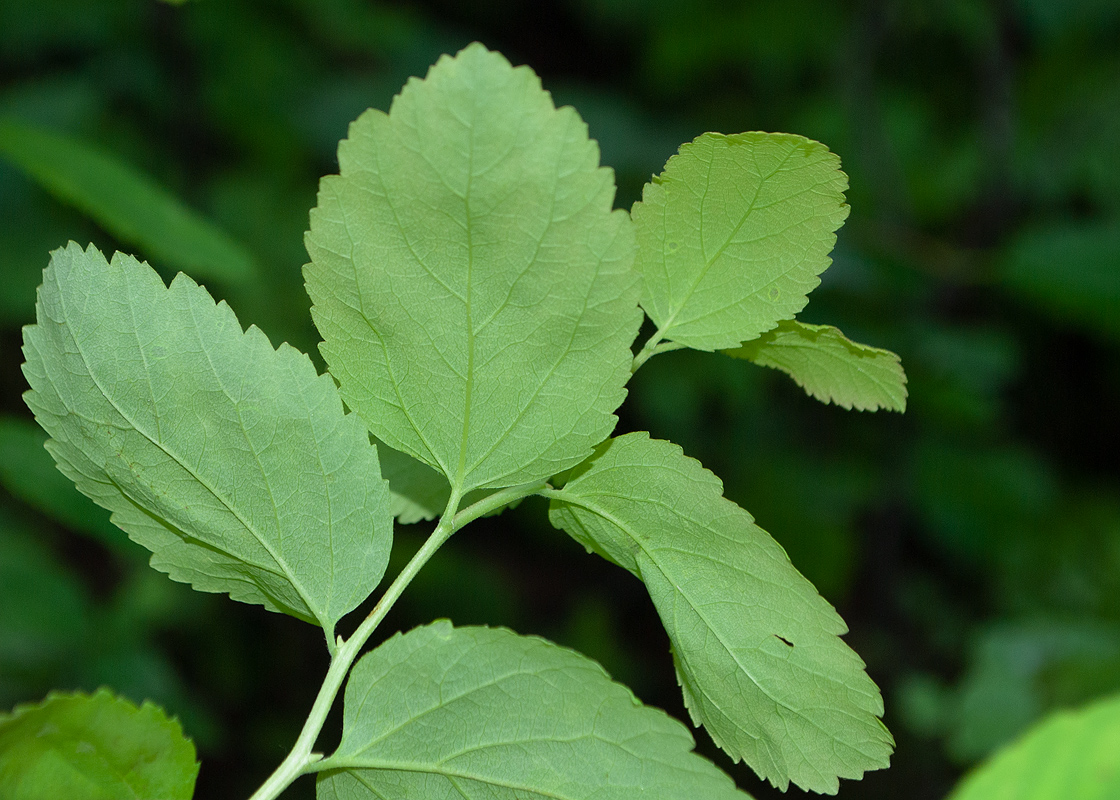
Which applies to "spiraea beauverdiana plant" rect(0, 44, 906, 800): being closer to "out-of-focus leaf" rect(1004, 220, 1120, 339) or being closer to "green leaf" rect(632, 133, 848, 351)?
"green leaf" rect(632, 133, 848, 351)

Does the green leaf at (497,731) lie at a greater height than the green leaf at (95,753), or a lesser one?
greater

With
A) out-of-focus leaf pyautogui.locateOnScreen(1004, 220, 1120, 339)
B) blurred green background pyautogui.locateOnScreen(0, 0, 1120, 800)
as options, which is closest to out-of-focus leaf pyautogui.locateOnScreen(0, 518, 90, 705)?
blurred green background pyautogui.locateOnScreen(0, 0, 1120, 800)

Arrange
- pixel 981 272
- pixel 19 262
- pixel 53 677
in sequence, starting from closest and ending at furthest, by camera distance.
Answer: pixel 53 677 → pixel 981 272 → pixel 19 262

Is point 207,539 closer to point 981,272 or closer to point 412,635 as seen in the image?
point 412,635

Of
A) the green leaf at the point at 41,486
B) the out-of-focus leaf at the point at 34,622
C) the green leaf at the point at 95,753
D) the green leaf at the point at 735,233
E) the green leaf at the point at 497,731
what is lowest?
the out-of-focus leaf at the point at 34,622

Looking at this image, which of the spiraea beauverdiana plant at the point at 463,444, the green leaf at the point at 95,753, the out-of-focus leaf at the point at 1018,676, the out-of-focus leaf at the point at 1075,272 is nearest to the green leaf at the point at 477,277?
the spiraea beauverdiana plant at the point at 463,444

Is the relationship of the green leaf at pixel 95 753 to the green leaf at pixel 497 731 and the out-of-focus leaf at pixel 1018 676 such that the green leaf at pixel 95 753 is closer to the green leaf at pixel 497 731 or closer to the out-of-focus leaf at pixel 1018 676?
the green leaf at pixel 497 731

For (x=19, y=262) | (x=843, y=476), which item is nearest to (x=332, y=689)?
(x=19, y=262)
